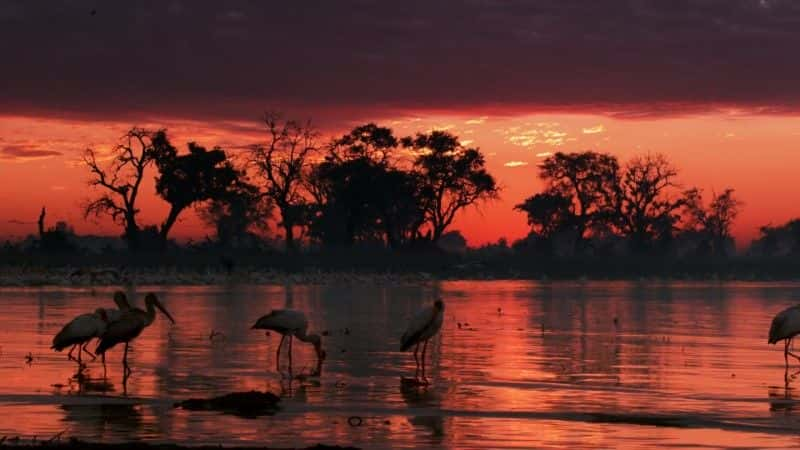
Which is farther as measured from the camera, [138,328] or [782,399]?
[138,328]

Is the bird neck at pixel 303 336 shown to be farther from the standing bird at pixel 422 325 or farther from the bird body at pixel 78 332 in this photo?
the bird body at pixel 78 332

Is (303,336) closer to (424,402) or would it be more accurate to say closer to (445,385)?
(445,385)

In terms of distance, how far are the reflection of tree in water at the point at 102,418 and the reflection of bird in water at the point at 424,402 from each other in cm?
302

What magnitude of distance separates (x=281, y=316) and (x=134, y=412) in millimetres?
6670

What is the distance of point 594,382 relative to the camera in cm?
1928

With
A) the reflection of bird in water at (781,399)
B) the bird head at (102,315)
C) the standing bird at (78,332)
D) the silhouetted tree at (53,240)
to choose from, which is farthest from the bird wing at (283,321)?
the silhouetted tree at (53,240)

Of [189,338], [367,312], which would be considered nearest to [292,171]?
[367,312]

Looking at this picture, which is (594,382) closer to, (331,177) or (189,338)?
(189,338)

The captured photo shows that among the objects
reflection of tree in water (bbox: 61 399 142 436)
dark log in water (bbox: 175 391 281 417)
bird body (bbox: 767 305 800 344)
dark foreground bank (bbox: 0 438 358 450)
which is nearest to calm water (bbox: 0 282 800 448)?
reflection of tree in water (bbox: 61 399 142 436)

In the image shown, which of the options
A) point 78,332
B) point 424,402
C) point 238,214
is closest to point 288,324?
point 78,332

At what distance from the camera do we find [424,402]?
1645 centimetres

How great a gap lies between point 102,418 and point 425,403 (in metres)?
4.02

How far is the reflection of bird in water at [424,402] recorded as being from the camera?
46.7 feet

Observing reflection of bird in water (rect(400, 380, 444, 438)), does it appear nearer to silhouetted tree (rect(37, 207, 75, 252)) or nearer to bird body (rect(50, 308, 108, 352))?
bird body (rect(50, 308, 108, 352))
